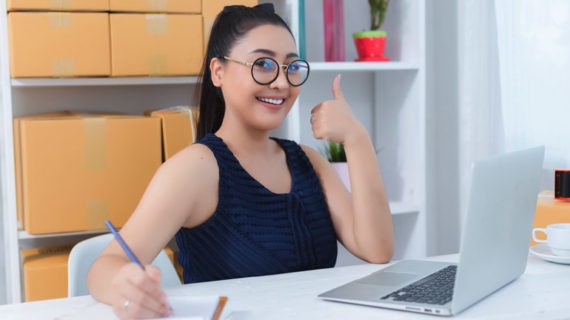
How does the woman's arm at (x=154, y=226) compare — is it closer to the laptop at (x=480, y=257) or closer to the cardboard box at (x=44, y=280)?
the laptop at (x=480, y=257)

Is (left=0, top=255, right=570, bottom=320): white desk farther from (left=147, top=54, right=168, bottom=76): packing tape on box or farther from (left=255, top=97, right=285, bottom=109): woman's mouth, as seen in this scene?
(left=147, top=54, right=168, bottom=76): packing tape on box

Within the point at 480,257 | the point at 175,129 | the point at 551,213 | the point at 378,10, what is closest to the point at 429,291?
the point at 480,257

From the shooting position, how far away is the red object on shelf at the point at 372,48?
2.26 metres

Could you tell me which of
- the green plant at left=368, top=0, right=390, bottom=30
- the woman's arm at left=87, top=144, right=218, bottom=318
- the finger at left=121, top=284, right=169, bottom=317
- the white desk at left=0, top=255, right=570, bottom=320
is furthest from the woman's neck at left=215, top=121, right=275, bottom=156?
the green plant at left=368, top=0, right=390, bottom=30

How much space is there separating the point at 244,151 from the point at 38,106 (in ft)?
3.38

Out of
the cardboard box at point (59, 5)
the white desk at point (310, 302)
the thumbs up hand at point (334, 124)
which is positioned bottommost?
the white desk at point (310, 302)

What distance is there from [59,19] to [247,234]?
0.96m

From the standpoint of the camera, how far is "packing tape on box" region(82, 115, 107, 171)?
6.08 feet

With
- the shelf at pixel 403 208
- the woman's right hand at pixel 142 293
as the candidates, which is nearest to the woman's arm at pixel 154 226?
the woman's right hand at pixel 142 293

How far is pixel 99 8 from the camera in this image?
6.12ft

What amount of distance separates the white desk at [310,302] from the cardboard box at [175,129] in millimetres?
842

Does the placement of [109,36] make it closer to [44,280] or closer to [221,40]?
[221,40]

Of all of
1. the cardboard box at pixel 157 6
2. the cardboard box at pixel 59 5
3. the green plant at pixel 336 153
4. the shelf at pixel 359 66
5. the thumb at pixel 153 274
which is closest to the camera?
the thumb at pixel 153 274

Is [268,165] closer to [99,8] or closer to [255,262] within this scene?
[255,262]
